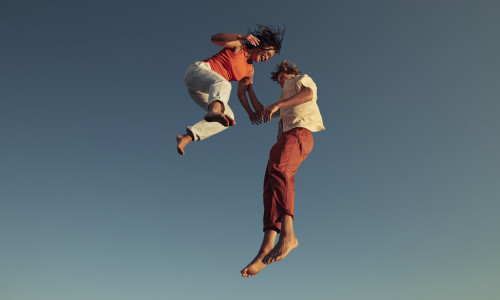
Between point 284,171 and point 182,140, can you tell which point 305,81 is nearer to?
point 284,171

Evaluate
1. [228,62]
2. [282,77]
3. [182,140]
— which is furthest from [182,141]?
[282,77]

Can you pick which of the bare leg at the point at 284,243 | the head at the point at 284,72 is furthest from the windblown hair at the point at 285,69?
the bare leg at the point at 284,243

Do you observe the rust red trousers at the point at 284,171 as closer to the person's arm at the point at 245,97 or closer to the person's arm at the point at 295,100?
the person's arm at the point at 295,100

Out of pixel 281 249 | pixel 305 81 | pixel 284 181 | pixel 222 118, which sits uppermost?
pixel 305 81

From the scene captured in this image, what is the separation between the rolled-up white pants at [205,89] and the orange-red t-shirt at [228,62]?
0.44 ft

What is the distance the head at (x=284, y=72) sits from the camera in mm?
5308

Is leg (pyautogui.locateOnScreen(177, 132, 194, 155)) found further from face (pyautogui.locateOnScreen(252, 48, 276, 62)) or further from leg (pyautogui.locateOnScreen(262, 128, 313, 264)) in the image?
face (pyautogui.locateOnScreen(252, 48, 276, 62))

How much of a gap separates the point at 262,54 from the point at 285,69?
1.52 ft

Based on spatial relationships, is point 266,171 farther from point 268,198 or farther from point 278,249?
point 278,249

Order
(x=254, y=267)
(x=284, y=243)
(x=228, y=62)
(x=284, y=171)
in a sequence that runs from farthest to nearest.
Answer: (x=228, y=62) < (x=284, y=171) < (x=254, y=267) < (x=284, y=243)

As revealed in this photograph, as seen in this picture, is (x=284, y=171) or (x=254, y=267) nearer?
(x=254, y=267)

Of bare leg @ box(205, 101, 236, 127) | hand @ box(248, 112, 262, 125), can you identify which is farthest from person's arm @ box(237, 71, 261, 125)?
bare leg @ box(205, 101, 236, 127)

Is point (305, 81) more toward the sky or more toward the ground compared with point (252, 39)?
more toward the ground

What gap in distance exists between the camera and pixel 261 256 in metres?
4.46
